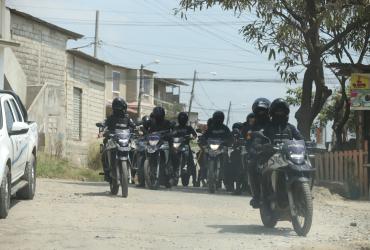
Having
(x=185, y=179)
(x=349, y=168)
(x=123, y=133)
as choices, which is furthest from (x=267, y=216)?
(x=185, y=179)

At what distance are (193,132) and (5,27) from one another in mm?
9012

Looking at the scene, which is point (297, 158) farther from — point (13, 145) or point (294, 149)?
point (13, 145)

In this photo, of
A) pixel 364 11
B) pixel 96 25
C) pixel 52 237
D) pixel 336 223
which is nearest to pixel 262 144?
pixel 336 223

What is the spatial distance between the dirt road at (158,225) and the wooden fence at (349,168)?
2.80 meters

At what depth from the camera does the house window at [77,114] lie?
1163 inches

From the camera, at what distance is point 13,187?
9953 mm

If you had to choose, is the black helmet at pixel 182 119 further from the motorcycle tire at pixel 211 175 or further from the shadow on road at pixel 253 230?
the shadow on road at pixel 253 230

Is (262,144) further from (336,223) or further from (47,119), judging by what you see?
(47,119)

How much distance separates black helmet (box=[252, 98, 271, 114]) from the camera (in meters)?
9.93

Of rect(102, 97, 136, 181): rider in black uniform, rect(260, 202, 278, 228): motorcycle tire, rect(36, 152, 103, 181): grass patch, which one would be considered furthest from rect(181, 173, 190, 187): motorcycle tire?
rect(260, 202, 278, 228): motorcycle tire

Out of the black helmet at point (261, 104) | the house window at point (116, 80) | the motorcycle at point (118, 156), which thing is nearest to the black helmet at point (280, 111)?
the black helmet at point (261, 104)

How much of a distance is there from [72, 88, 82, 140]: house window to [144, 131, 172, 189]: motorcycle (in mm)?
14323

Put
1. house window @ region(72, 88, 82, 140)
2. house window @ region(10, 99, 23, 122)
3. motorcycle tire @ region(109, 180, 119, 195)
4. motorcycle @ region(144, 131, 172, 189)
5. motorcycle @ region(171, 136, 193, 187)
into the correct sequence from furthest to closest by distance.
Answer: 1. house window @ region(72, 88, 82, 140)
2. motorcycle @ region(171, 136, 193, 187)
3. motorcycle @ region(144, 131, 172, 189)
4. motorcycle tire @ region(109, 180, 119, 195)
5. house window @ region(10, 99, 23, 122)

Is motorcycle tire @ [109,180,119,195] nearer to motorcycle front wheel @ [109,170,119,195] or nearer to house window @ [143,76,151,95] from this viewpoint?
motorcycle front wheel @ [109,170,119,195]
